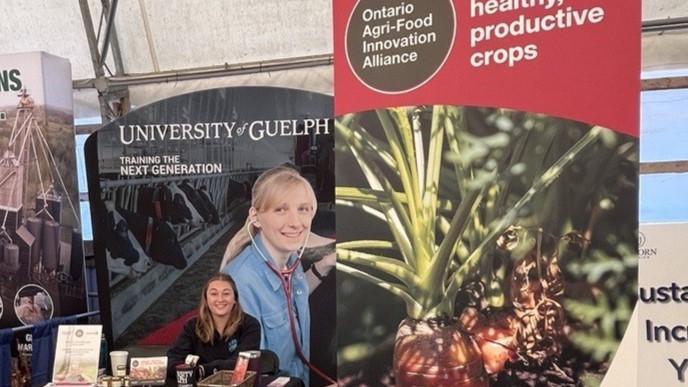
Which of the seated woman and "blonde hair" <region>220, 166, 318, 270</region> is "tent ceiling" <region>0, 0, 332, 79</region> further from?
the seated woman

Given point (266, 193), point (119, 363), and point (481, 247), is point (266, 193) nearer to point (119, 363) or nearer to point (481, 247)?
point (119, 363)

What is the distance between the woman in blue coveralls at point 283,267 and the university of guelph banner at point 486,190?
0.85 meters

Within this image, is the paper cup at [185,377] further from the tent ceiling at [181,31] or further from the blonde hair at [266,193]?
the tent ceiling at [181,31]

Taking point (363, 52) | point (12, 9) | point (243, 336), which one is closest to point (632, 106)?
point (363, 52)

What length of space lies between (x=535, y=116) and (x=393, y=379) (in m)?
0.81

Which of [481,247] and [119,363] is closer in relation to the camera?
[481,247]

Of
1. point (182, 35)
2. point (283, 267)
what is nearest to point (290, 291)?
point (283, 267)

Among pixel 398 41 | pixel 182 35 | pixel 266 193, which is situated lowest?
pixel 266 193

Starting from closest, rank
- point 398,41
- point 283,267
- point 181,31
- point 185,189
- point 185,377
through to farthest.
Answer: point 398,41
point 185,377
point 283,267
point 185,189
point 181,31

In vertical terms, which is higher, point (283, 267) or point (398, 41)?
point (398, 41)

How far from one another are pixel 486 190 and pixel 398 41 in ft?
1.52

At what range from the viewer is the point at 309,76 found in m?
3.23

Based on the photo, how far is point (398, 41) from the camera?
154 centimetres

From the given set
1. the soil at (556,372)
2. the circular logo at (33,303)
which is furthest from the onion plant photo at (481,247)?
the circular logo at (33,303)
